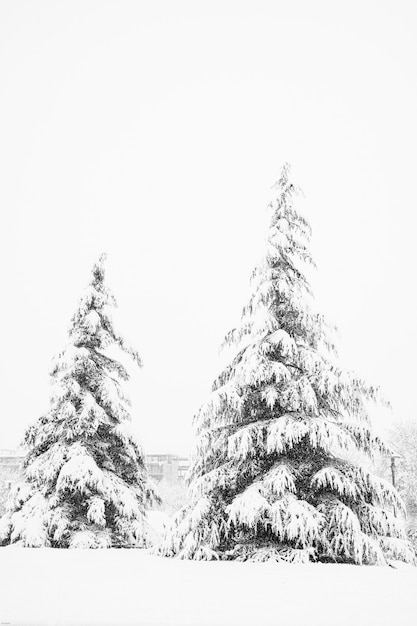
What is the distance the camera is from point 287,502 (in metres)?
10.8

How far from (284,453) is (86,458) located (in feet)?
18.7

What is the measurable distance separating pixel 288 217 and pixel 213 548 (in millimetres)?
7835

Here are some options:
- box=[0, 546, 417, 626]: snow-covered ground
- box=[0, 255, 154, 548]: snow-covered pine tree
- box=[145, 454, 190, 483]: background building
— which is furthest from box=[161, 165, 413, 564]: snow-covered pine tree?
box=[145, 454, 190, 483]: background building

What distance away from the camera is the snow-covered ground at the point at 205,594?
6590 millimetres

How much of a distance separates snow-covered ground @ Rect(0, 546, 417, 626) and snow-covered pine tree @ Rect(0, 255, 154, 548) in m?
4.13

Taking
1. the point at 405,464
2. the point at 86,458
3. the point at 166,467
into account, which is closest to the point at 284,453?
the point at 86,458

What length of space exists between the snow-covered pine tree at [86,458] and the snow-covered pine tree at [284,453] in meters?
3.65

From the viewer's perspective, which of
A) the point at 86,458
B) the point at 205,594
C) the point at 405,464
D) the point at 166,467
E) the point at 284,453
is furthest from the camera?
the point at 166,467

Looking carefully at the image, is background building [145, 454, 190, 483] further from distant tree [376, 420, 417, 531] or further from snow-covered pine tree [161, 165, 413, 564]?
snow-covered pine tree [161, 165, 413, 564]

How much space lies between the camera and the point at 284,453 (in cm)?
1191

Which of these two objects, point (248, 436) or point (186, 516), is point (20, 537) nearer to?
point (186, 516)

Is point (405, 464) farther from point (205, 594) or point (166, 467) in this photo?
point (166, 467)

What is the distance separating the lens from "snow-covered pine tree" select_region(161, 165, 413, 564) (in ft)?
35.4

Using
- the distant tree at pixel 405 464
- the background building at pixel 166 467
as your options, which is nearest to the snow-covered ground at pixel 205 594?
the distant tree at pixel 405 464
